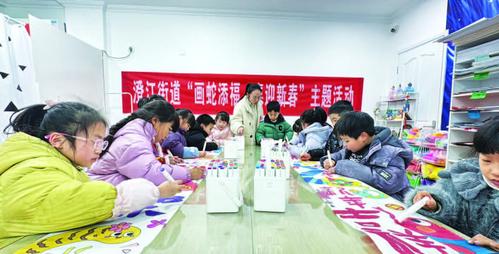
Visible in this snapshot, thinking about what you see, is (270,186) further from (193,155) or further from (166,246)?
(193,155)

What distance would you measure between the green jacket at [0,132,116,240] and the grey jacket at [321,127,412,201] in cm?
107

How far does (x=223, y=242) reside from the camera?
0.61 metres

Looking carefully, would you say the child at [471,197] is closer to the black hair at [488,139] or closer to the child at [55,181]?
the black hair at [488,139]

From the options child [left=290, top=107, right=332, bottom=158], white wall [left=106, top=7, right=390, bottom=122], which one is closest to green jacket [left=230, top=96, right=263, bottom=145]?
child [left=290, top=107, right=332, bottom=158]

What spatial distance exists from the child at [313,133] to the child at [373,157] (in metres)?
0.51

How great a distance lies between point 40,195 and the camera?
0.57m

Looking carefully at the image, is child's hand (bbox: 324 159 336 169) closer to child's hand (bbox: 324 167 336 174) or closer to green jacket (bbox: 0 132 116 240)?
child's hand (bbox: 324 167 336 174)

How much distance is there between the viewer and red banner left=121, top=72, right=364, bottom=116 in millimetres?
3701

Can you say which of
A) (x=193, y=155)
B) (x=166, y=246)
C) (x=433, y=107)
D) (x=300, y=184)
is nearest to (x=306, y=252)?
(x=166, y=246)

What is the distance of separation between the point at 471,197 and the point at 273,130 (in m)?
1.78

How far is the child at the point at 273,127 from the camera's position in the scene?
2.48 m

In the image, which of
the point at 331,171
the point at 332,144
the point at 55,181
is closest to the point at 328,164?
the point at 331,171

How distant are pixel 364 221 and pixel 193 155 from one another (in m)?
1.25

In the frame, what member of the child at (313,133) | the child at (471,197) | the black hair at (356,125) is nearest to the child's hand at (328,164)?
the black hair at (356,125)
